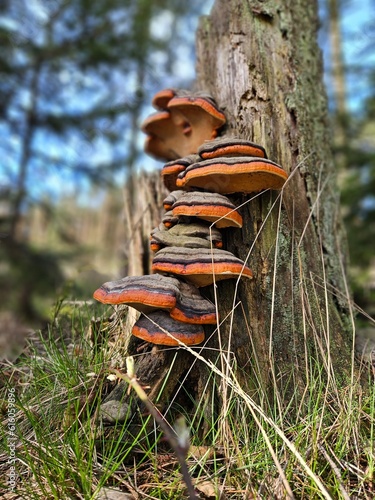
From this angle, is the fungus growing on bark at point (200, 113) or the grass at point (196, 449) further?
the fungus growing on bark at point (200, 113)

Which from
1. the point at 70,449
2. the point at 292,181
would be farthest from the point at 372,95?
the point at 70,449

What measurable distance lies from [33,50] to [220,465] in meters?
8.79

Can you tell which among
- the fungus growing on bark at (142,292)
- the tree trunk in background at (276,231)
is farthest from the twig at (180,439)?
the tree trunk in background at (276,231)

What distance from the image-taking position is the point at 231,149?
7.90 ft

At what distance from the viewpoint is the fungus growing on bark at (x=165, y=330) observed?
2.01 meters

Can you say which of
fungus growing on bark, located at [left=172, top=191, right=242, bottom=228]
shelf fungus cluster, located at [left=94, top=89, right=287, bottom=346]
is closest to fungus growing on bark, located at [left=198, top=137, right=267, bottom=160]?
shelf fungus cluster, located at [left=94, top=89, right=287, bottom=346]

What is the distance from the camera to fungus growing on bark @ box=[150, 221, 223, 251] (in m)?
2.31

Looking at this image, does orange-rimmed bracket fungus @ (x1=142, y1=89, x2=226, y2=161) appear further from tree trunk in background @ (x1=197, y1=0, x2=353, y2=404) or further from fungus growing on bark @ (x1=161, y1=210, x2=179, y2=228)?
fungus growing on bark @ (x1=161, y1=210, x2=179, y2=228)

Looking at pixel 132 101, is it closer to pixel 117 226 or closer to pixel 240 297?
pixel 240 297

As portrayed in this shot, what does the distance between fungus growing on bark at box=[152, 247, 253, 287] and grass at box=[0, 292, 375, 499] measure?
51 cm

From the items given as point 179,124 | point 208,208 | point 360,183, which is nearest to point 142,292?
point 208,208

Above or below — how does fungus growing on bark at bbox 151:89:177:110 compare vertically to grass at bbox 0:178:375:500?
above

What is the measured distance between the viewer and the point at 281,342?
2.49 metres

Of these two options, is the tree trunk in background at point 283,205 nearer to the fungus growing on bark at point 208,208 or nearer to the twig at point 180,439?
the fungus growing on bark at point 208,208
